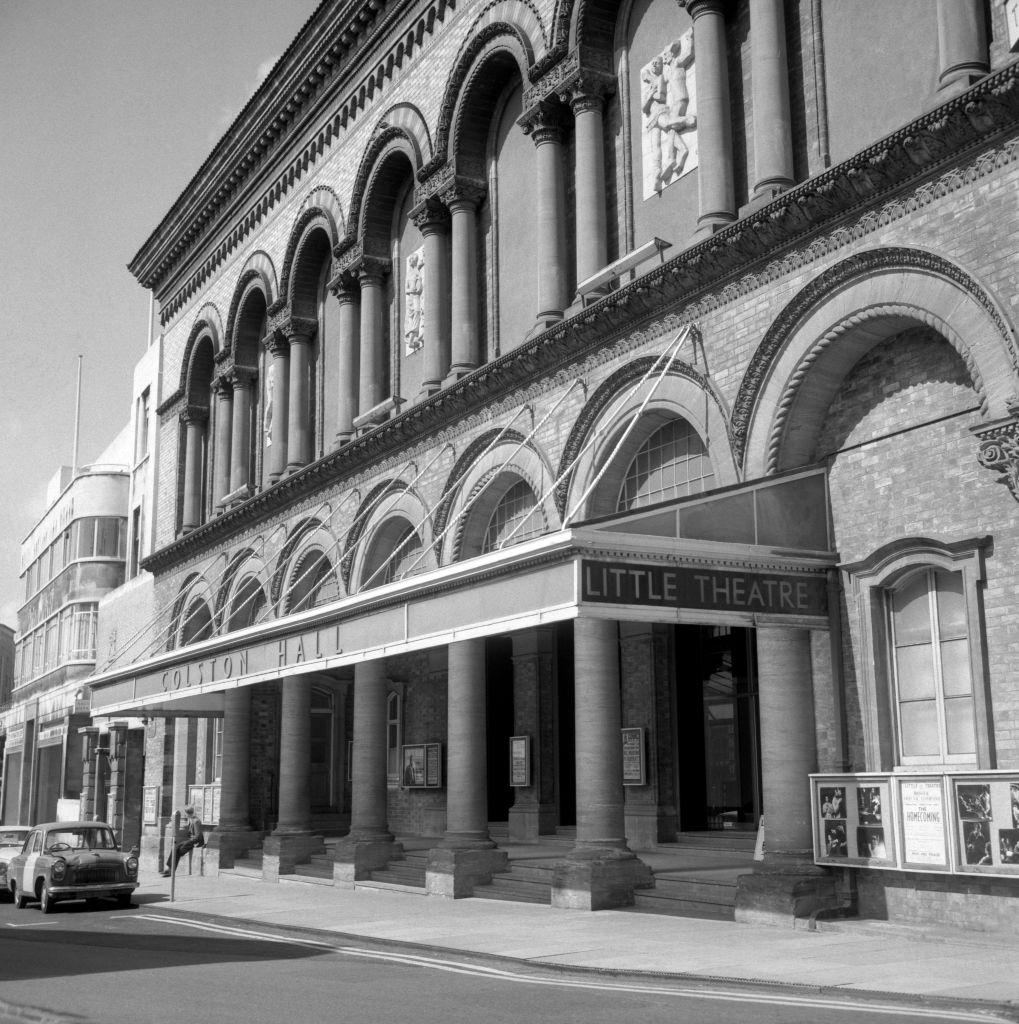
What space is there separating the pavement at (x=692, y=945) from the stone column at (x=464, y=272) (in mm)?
9779

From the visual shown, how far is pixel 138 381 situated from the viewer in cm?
4609

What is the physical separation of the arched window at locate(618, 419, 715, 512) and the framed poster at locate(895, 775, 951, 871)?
5.48 metres

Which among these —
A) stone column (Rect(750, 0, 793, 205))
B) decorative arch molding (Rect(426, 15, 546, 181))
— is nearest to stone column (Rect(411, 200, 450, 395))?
decorative arch molding (Rect(426, 15, 546, 181))

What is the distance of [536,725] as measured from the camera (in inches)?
991

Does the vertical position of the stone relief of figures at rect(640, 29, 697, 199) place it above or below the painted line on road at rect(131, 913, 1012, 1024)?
above

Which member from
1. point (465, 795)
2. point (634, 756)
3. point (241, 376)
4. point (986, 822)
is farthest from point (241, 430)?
point (986, 822)

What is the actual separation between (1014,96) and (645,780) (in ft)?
40.9

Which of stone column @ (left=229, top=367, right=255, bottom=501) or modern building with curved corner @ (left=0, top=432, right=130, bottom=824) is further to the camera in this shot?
modern building with curved corner @ (left=0, top=432, right=130, bottom=824)

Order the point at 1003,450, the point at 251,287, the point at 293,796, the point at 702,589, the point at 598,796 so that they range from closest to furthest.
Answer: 1. the point at 1003,450
2. the point at 702,589
3. the point at 598,796
4. the point at 293,796
5. the point at 251,287

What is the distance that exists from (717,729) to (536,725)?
447 cm

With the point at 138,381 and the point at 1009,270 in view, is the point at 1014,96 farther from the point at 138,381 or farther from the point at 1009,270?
the point at 138,381

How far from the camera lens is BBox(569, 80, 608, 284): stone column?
65.9ft

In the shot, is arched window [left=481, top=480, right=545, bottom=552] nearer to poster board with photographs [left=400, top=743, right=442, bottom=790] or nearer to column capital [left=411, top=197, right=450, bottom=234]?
column capital [left=411, top=197, right=450, bottom=234]

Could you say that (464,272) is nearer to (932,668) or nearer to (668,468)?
(668,468)
